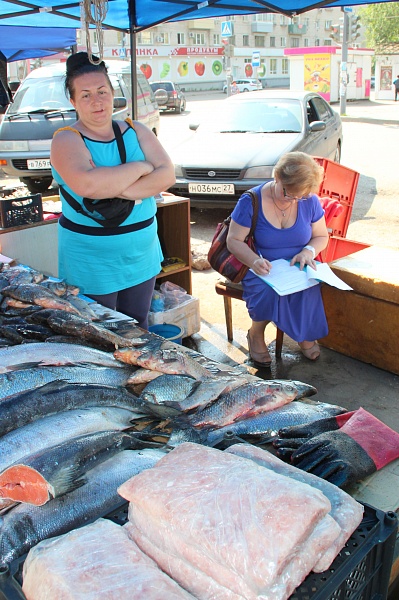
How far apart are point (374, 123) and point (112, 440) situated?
24743 mm

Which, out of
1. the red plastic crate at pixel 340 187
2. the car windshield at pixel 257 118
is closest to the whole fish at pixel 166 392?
the red plastic crate at pixel 340 187

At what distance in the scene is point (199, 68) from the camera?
58250 mm

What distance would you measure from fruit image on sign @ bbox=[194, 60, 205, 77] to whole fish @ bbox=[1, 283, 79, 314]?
5936cm

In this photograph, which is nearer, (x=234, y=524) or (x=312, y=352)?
(x=234, y=524)

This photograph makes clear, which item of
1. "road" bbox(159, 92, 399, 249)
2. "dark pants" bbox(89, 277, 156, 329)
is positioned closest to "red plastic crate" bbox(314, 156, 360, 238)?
"road" bbox(159, 92, 399, 249)

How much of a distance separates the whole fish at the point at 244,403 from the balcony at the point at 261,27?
72.6 meters

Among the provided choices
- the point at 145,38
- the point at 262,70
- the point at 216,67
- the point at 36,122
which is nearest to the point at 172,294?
the point at 36,122

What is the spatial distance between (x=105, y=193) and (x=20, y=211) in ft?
5.14

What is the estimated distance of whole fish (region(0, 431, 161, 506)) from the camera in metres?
1.61

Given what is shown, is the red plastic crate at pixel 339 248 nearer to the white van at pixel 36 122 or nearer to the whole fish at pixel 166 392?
the whole fish at pixel 166 392

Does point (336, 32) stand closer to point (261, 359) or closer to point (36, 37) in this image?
point (36, 37)

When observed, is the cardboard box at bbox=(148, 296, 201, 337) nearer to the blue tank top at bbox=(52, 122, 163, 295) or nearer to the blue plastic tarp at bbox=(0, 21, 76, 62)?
the blue tank top at bbox=(52, 122, 163, 295)

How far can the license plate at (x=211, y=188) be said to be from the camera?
342 inches

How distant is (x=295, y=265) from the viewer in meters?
4.36
